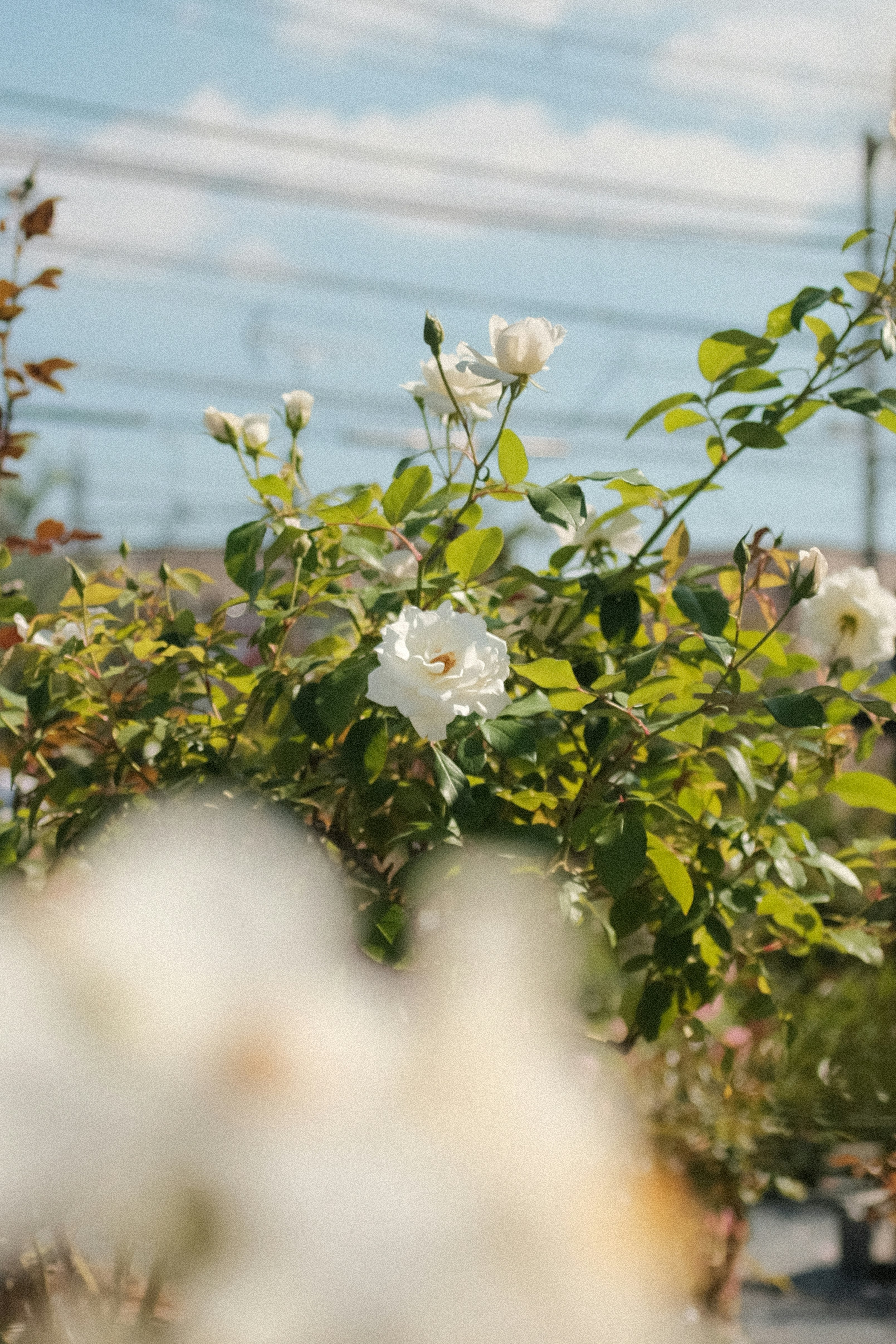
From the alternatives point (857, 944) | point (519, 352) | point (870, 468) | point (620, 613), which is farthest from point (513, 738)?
point (870, 468)

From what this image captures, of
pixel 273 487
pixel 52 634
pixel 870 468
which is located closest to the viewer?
pixel 273 487

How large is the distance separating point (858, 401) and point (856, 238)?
0.16 meters

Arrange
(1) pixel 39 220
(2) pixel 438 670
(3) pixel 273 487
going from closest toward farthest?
(2) pixel 438 670 → (3) pixel 273 487 → (1) pixel 39 220

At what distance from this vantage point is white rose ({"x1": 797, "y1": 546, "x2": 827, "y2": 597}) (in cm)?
97

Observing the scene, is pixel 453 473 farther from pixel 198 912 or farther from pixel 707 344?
pixel 198 912

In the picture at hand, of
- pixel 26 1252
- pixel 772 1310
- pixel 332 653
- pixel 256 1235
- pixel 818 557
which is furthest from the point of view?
pixel 772 1310

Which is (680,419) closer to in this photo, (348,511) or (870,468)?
(348,511)

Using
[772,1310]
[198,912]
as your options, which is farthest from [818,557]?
[772,1310]

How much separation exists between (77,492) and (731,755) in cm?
2916

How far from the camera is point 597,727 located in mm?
1073

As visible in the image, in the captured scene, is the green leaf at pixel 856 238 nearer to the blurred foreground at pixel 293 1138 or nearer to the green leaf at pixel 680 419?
the green leaf at pixel 680 419

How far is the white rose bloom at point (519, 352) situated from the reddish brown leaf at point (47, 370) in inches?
30.5

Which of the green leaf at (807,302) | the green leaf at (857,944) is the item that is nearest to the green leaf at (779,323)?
the green leaf at (807,302)

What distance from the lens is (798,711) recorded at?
941 mm
